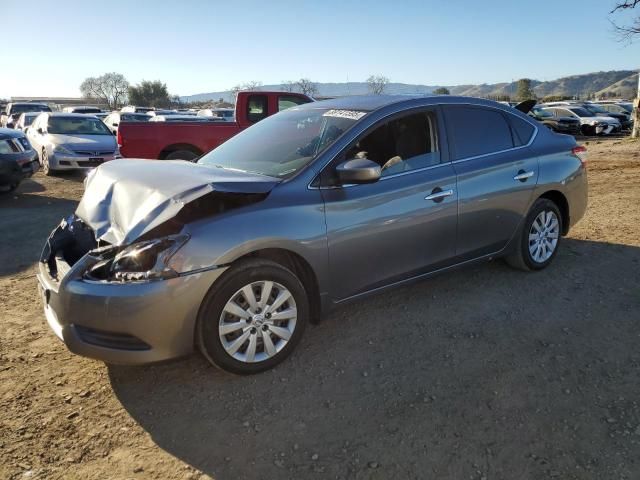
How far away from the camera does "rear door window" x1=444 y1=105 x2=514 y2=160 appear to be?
13.7 feet

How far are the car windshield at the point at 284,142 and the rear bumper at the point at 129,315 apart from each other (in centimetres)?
110

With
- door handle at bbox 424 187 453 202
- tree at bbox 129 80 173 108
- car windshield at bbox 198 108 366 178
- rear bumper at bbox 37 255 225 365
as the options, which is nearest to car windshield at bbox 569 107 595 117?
door handle at bbox 424 187 453 202

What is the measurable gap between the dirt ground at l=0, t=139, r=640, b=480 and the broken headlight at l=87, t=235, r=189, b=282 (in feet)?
2.53

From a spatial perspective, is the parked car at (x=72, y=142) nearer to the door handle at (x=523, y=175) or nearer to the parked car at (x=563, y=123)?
the door handle at (x=523, y=175)

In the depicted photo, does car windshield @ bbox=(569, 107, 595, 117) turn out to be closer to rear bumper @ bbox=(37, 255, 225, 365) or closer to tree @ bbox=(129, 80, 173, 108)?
rear bumper @ bbox=(37, 255, 225, 365)

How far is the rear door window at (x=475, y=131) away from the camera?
13.7 feet

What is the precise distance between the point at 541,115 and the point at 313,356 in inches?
949

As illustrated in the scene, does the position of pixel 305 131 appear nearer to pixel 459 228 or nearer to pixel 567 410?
pixel 459 228

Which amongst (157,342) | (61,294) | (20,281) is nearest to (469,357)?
(157,342)

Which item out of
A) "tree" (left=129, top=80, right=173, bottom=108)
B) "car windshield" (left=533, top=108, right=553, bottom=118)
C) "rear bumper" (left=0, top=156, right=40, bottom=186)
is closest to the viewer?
"rear bumper" (left=0, top=156, right=40, bottom=186)

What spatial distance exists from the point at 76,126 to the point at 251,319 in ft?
39.9

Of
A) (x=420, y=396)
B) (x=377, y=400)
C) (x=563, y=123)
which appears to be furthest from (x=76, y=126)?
(x=563, y=123)

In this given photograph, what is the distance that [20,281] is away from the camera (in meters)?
4.95

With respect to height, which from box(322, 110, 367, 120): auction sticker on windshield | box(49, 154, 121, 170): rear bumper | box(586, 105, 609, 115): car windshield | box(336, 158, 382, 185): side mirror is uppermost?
box(322, 110, 367, 120): auction sticker on windshield
